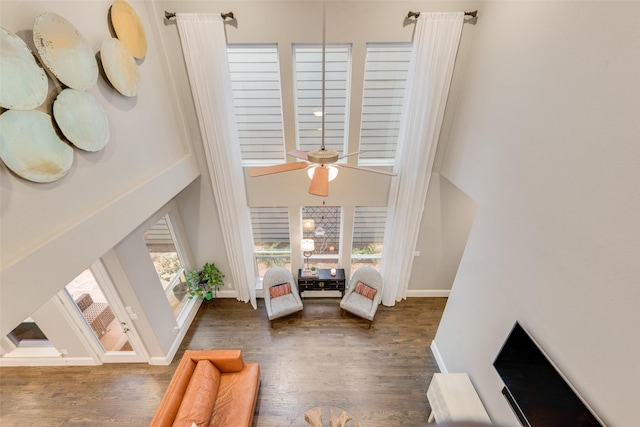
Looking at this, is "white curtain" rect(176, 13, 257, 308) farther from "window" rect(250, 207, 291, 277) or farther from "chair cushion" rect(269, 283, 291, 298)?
"chair cushion" rect(269, 283, 291, 298)

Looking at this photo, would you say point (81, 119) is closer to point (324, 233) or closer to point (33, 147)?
point (33, 147)

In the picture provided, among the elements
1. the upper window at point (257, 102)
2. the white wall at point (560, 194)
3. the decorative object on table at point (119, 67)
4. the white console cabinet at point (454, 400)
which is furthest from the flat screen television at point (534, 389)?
the decorative object on table at point (119, 67)

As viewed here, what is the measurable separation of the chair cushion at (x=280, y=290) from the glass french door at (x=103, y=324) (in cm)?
223

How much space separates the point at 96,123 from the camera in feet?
7.83

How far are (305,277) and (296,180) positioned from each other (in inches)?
79.4

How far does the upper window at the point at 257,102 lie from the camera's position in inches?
151

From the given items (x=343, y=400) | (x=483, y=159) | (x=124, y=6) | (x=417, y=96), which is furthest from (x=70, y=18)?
(x=343, y=400)

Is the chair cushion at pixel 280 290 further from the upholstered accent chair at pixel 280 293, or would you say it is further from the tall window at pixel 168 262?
the tall window at pixel 168 262

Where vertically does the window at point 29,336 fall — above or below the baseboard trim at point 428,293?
above

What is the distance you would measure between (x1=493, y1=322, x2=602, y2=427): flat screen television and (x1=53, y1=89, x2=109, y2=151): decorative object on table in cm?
435

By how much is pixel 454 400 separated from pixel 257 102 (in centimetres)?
490

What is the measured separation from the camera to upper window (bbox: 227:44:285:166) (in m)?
3.82

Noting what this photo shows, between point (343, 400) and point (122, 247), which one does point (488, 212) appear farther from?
point (122, 247)

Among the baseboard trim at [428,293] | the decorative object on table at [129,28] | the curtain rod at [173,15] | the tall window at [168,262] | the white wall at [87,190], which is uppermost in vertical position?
the curtain rod at [173,15]
